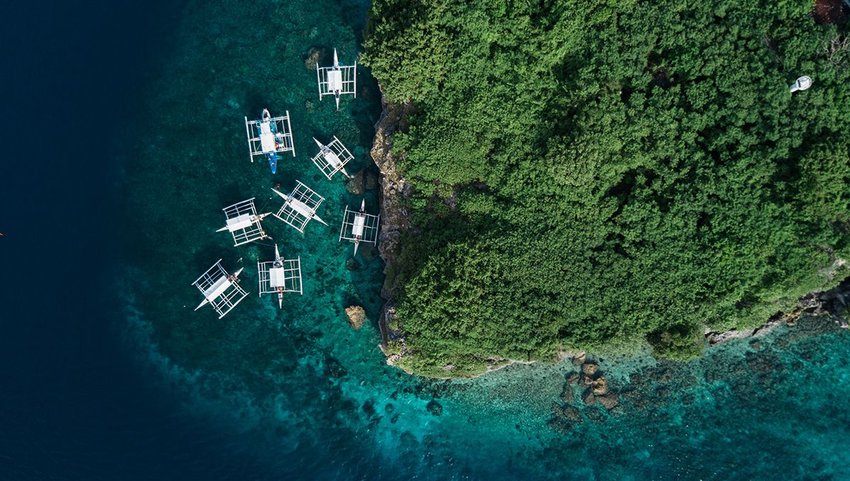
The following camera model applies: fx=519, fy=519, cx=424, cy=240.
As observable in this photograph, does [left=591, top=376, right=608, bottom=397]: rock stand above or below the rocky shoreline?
below

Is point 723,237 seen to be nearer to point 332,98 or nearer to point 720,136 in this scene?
point 720,136

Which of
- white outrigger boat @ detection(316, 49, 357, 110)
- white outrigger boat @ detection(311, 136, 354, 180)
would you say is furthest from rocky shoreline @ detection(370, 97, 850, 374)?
white outrigger boat @ detection(316, 49, 357, 110)

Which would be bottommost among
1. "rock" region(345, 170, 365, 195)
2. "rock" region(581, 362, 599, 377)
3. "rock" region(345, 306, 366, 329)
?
"rock" region(581, 362, 599, 377)

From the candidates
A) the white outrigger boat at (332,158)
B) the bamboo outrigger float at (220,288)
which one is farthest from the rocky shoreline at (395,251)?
the bamboo outrigger float at (220,288)

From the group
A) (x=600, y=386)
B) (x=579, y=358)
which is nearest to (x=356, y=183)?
(x=579, y=358)

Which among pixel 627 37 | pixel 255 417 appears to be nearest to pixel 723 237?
pixel 627 37

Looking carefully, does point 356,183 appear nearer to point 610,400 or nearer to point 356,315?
point 356,315

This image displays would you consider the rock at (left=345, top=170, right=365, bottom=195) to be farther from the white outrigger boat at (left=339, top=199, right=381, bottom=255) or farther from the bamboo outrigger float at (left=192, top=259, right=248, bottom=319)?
the bamboo outrigger float at (left=192, top=259, right=248, bottom=319)
